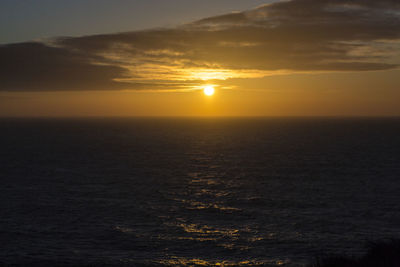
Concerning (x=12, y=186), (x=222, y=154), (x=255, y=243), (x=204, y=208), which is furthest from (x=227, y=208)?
(x=222, y=154)

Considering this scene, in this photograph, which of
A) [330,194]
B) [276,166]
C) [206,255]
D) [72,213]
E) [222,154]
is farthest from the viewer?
[222,154]

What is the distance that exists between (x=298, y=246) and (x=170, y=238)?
11.5m

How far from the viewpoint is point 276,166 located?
84.2 m

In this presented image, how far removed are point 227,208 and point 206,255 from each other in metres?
15.6

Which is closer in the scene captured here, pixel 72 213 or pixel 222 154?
pixel 72 213

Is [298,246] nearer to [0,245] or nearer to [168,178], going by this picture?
[0,245]

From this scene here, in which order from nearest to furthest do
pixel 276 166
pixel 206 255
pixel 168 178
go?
pixel 206 255
pixel 168 178
pixel 276 166

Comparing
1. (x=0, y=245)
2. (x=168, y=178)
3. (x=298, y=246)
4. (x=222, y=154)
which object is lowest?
(x=298, y=246)

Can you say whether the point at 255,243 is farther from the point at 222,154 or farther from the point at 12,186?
the point at 222,154

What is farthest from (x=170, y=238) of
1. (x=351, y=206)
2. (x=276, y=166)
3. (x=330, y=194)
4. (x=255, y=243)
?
(x=276, y=166)

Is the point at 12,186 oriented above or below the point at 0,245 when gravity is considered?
above

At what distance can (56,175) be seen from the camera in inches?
2879

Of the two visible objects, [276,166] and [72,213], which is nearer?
[72,213]

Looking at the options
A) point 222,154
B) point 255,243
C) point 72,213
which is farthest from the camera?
point 222,154
